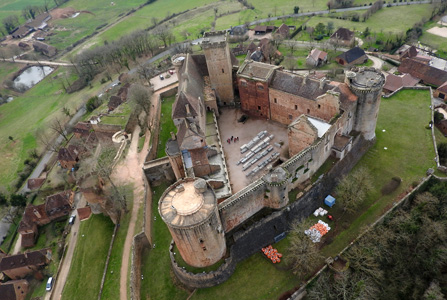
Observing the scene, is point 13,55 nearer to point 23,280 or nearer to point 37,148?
point 37,148

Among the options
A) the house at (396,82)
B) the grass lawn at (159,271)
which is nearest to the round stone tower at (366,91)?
the house at (396,82)

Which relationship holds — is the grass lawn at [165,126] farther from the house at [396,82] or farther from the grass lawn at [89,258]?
the house at [396,82]

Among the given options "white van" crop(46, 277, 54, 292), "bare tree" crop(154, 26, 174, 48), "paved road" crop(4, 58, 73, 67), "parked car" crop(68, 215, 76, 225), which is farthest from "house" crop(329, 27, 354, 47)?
"paved road" crop(4, 58, 73, 67)

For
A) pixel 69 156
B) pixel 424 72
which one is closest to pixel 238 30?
pixel 424 72

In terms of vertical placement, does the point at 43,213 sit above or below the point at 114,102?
below

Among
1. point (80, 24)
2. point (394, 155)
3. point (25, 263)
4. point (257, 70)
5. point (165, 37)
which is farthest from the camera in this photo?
point (80, 24)

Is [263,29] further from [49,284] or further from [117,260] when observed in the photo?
[49,284]
